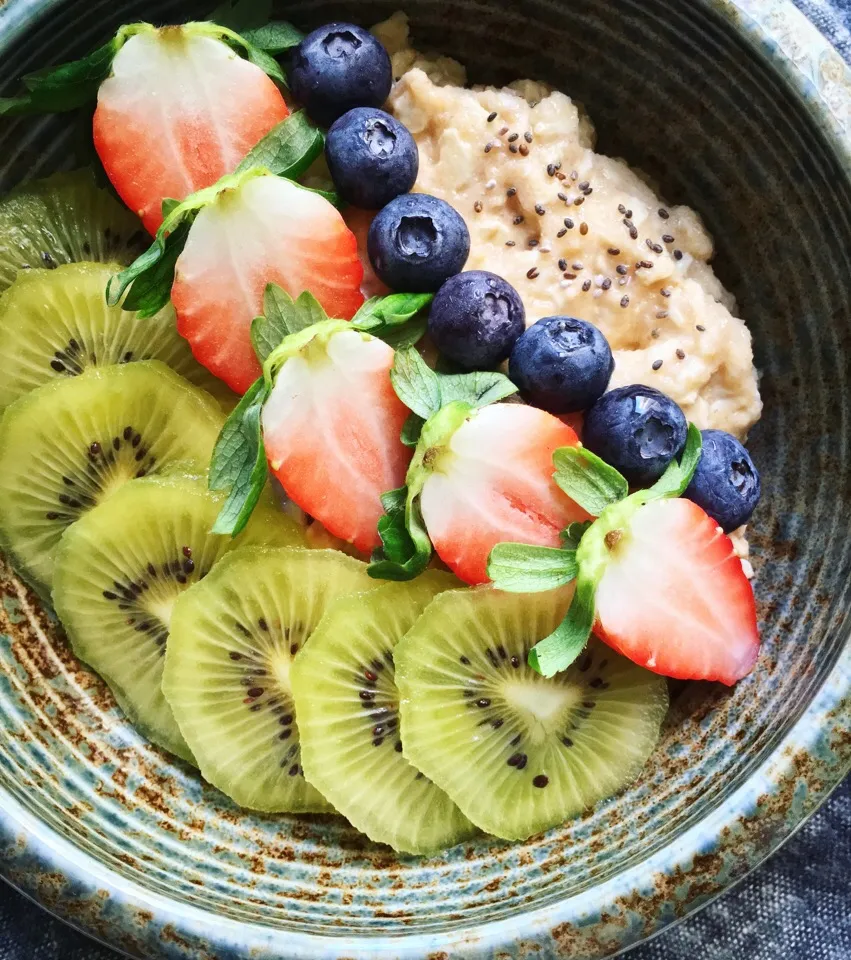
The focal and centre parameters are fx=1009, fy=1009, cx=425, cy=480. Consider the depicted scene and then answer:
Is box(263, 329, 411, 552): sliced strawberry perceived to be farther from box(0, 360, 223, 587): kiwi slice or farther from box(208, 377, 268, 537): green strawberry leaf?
box(0, 360, 223, 587): kiwi slice

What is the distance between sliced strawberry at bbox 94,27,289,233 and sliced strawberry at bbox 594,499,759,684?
1157 millimetres

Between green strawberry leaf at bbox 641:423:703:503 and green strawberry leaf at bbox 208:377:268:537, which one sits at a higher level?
green strawberry leaf at bbox 641:423:703:503

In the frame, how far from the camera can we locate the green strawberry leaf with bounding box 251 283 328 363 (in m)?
1.98

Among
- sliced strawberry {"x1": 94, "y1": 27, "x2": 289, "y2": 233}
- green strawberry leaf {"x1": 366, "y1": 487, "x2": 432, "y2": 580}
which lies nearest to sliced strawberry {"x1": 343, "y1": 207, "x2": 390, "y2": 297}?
sliced strawberry {"x1": 94, "y1": 27, "x2": 289, "y2": 233}

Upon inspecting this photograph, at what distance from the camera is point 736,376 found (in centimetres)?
221

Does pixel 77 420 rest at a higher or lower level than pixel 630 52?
lower

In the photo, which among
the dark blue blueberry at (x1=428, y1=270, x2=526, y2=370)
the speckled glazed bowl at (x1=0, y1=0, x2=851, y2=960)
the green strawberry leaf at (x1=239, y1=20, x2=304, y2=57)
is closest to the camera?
the speckled glazed bowl at (x1=0, y1=0, x2=851, y2=960)

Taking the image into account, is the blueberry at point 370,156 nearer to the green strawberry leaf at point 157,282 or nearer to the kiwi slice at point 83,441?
the green strawberry leaf at point 157,282

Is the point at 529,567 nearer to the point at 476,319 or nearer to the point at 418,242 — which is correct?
the point at 476,319

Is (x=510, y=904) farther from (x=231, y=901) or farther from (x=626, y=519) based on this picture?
(x=626, y=519)

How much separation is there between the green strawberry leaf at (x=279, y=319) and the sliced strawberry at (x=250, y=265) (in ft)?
0.24

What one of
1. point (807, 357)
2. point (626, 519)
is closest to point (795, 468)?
point (807, 357)

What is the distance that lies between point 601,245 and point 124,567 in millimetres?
1233

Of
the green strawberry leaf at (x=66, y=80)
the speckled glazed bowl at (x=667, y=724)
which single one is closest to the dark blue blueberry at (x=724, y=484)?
the speckled glazed bowl at (x=667, y=724)
